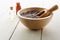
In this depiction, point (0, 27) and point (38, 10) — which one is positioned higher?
point (38, 10)

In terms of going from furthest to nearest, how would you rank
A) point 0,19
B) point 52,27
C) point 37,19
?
point 0,19, point 52,27, point 37,19

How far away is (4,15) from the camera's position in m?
1.36

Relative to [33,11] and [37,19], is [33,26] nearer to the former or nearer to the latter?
[37,19]

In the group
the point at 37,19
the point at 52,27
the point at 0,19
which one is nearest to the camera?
the point at 37,19

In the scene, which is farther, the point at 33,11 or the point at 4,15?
the point at 4,15

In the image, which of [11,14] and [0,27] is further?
[11,14]

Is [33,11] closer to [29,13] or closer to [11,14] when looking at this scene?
[29,13]

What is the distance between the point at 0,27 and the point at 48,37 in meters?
0.43

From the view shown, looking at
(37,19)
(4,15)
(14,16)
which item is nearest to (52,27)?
(37,19)

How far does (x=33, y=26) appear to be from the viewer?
38.5 inches

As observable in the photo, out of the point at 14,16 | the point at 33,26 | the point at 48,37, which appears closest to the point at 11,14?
the point at 14,16

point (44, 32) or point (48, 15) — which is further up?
point (48, 15)

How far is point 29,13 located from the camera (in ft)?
3.74

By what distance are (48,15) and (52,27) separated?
0.13 meters
